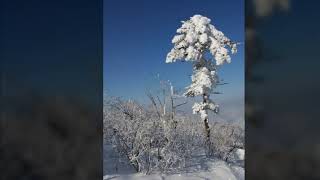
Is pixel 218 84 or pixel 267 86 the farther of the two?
pixel 218 84

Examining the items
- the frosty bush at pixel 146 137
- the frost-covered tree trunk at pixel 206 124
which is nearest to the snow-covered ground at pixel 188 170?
the frosty bush at pixel 146 137

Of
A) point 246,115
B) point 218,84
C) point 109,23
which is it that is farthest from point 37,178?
point 109,23

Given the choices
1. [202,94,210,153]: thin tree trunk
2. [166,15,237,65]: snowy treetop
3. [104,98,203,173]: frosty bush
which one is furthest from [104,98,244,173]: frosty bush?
[166,15,237,65]: snowy treetop

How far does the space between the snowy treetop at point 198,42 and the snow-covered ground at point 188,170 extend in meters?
1.39

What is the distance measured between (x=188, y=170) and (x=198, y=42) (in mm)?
1904

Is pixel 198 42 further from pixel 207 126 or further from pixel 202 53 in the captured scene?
pixel 207 126

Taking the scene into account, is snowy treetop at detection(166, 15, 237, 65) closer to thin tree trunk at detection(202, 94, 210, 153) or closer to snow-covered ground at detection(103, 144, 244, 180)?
thin tree trunk at detection(202, 94, 210, 153)

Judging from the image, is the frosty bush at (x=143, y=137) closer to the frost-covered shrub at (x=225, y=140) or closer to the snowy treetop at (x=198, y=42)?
the frost-covered shrub at (x=225, y=140)

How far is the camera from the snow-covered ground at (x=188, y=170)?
12.9 feet

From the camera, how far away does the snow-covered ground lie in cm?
394

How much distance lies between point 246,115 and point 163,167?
11.1 feet

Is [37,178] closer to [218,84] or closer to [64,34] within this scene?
[64,34]

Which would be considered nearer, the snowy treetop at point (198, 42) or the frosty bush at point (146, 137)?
the frosty bush at point (146, 137)

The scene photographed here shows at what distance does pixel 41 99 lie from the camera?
2.72 feet
